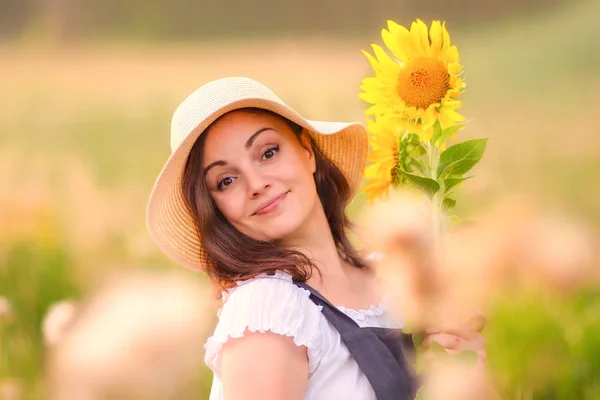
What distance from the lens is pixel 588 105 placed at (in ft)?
4.34

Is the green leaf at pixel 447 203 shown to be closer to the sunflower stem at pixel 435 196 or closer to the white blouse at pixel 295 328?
the sunflower stem at pixel 435 196

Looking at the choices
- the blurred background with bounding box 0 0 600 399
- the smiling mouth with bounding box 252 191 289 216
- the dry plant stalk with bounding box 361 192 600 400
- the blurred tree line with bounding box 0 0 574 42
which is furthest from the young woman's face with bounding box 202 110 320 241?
the blurred tree line with bounding box 0 0 574 42

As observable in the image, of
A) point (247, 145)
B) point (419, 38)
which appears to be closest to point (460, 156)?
point (419, 38)

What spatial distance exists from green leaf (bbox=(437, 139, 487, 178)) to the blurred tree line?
29.0 inches

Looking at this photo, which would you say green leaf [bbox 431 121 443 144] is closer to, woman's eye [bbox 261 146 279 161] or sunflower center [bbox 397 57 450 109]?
sunflower center [bbox 397 57 450 109]

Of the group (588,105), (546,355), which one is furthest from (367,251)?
(588,105)

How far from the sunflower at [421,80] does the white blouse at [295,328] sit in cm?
23

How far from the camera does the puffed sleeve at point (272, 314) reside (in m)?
0.75

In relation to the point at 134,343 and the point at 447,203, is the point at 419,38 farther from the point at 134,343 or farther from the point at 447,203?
the point at 134,343

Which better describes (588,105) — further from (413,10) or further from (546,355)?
(546,355)

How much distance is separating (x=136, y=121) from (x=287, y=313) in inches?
31.8

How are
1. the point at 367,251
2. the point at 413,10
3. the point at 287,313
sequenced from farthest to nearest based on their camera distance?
1. the point at 413,10
2. the point at 367,251
3. the point at 287,313

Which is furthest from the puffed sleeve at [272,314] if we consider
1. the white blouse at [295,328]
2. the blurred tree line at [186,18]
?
the blurred tree line at [186,18]

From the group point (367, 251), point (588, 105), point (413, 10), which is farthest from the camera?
point (413, 10)
